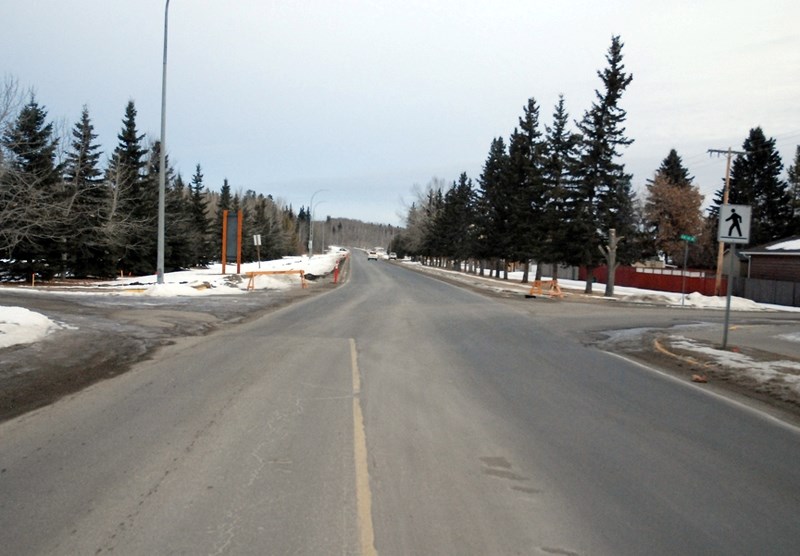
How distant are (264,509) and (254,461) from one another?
3.51ft

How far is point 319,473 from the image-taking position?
5.16m

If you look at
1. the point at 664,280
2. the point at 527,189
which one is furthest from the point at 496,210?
the point at 664,280

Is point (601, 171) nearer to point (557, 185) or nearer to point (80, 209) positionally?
point (557, 185)

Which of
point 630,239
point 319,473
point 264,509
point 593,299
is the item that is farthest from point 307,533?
point 630,239

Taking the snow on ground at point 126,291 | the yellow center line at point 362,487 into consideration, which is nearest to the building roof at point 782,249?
the snow on ground at point 126,291

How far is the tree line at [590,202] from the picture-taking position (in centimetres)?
3812

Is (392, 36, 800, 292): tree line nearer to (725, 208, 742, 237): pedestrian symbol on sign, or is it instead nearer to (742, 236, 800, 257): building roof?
(742, 236, 800, 257): building roof

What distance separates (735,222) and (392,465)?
1033 centimetres

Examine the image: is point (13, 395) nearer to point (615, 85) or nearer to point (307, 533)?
point (307, 533)

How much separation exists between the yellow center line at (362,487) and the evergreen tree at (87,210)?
3431 centimetres

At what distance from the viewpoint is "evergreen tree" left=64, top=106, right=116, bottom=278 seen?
122 ft

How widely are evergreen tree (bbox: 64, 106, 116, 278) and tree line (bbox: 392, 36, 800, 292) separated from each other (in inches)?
1102

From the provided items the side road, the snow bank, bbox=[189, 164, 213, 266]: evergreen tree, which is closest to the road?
the side road

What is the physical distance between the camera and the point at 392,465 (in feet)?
17.8
